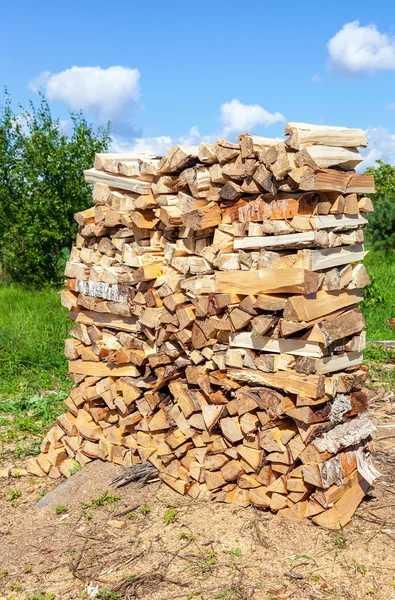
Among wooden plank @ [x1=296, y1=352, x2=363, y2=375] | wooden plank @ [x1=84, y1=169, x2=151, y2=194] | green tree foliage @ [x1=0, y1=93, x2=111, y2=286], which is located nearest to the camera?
wooden plank @ [x1=296, y1=352, x2=363, y2=375]

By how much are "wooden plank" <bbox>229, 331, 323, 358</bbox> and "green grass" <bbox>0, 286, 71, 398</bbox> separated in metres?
3.69

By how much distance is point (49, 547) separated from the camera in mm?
3938

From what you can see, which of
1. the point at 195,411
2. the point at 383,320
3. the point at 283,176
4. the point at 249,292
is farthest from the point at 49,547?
the point at 383,320

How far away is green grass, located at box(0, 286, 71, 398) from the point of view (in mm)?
7305

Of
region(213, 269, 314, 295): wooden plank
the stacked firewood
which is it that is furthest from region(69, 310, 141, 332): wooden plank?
region(213, 269, 314, 295): wooden plank

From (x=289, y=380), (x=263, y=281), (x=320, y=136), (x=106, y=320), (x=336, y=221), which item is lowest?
(x=289, y=380)

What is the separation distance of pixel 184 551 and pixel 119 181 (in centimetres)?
254

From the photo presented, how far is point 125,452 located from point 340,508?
5.38 feet

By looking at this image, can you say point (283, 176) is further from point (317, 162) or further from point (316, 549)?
point (316, 549)

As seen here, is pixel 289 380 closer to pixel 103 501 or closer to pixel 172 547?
pixel 172 547

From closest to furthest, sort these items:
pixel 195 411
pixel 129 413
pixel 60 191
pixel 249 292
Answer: pixel 249 292 < pixel 195 411 < pixel 129 413 < pixel 60 191

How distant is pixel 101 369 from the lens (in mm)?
4793

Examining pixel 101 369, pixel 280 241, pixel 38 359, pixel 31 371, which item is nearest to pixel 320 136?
pixel 280 241

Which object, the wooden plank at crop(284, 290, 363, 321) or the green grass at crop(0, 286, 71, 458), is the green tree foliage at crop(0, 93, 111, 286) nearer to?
the green grass at crop(0, 286, 71, 458)
